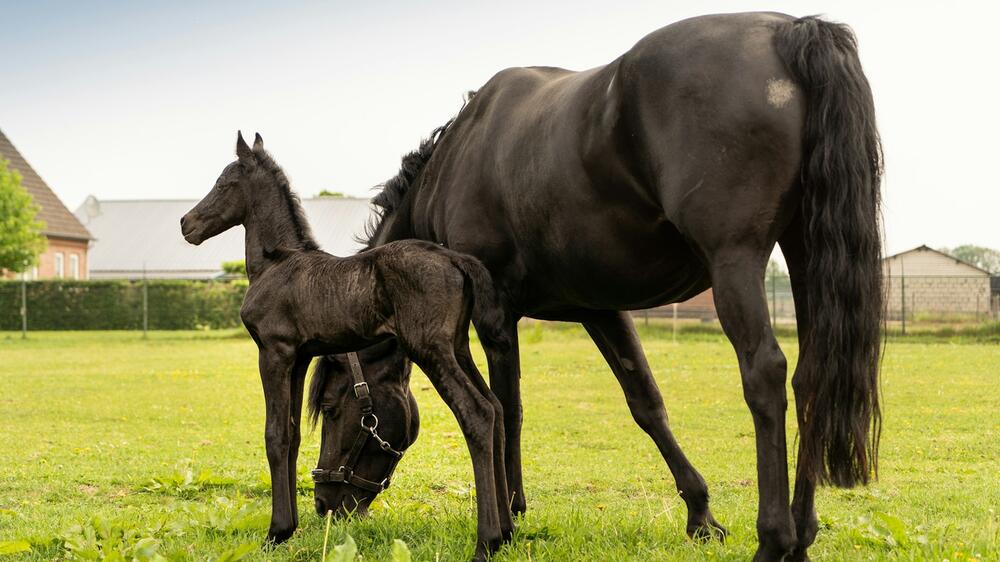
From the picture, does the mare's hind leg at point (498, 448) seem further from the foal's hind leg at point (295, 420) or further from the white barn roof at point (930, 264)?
the white barn roof at point (930, 264)

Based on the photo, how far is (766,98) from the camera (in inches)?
137

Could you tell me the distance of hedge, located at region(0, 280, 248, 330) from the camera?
32375 mm

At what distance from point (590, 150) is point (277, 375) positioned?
70.9 inches

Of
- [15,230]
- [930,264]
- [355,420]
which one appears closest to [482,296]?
[355,420]

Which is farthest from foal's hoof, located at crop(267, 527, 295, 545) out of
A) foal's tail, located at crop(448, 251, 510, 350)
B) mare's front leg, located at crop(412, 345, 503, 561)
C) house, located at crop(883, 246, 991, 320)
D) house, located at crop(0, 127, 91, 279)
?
house, located at crop(0, 127, 91, 279)

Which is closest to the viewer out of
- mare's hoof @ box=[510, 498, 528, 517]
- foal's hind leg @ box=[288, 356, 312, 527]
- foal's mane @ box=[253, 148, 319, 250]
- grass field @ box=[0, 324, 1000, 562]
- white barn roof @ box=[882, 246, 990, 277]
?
grass field @ box=[0, 324, 1000, 562]

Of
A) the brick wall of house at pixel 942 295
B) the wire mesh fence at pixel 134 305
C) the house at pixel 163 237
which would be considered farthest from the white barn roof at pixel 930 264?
the house at pixel 163 237

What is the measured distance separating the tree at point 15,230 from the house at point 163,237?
16.6 meters

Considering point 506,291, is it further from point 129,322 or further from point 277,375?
point 129,322

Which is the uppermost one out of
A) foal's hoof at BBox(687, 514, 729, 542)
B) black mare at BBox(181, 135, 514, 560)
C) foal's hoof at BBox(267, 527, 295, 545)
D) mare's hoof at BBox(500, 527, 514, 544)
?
black mare at BBox(181, 135, 514, 560)

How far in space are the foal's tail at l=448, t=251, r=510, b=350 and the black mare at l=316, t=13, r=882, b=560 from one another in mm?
309

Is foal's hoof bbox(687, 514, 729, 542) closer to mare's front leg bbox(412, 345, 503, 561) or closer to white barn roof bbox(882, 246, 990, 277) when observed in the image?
mare's front leg bbox(412, 345, 503, 561)

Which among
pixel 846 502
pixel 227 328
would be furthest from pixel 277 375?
pixel 227 328

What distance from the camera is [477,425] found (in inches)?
157
